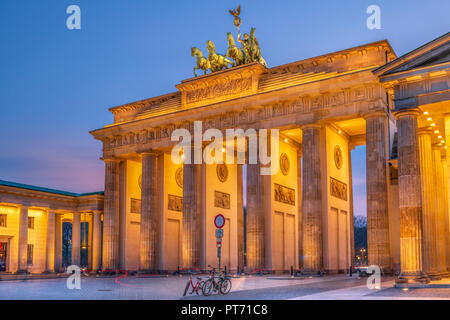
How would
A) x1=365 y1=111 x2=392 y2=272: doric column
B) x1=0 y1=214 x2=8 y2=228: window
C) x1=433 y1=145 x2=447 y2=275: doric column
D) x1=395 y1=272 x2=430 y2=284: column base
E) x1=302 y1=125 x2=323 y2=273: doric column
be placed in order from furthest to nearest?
x1=0 y1=214 x2=8 y2=228: window, x1=302 y1=125 x2=323 y2=273: doric column, x1=365 y1=111 x2=392 y2=272: doric column, x1=433 y1=145 x2=447 y2=275: doric column, x1=395 y1=272 x2=430 y2=284: column base

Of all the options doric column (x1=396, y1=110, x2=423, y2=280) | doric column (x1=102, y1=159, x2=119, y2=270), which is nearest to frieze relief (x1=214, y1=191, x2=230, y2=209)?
doric column (x1=102, y1=159, x2=119, y2=270)

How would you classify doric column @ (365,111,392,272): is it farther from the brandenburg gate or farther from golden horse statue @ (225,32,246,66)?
golden horse statue @ (225,32,246,66)

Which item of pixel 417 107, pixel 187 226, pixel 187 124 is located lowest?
pixel 187 226

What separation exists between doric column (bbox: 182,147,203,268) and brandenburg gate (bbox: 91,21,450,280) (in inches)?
3.7

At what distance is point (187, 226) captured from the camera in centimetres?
4369

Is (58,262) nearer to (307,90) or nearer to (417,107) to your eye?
(307,90)

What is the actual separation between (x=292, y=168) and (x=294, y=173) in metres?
0.63

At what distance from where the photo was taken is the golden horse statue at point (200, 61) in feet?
148

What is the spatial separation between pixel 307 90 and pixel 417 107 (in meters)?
15.1

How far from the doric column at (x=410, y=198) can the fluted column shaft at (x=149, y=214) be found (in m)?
27.5

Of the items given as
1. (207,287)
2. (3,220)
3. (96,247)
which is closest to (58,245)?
(96,247)

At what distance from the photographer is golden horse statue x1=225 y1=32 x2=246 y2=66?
4322 cm

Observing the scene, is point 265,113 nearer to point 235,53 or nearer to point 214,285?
point 235,53
